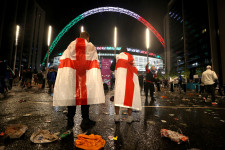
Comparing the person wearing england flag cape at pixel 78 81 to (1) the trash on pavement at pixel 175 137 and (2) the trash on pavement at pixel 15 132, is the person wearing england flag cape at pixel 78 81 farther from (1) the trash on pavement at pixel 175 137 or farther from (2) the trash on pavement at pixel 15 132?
(1) the trash on pavement at pixel 175 137

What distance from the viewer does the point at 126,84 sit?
2900 millimetres

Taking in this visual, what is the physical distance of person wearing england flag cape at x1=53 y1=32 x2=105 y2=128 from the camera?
2452 mm

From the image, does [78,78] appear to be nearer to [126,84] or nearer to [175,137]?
[126,84]

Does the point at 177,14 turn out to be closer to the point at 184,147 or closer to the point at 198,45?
the point at 198,45

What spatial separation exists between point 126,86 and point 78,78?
1173mm

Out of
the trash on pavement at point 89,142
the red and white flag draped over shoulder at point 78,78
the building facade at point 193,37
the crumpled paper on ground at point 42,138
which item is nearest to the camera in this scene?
the trash on pavement at point 89,142

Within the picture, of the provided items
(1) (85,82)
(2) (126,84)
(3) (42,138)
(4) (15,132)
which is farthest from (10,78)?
(2) (126,84)

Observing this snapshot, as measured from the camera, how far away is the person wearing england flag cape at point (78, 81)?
245 cm

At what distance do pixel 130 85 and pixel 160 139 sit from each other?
1.33 metres

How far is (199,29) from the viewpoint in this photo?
67.4m

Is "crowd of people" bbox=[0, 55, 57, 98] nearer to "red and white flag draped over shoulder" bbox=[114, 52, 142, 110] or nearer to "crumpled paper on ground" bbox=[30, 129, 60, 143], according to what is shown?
"crumpled paper on ground" bbox=[30, 129, 60, 143]

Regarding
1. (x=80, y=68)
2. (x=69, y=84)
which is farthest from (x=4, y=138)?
(x=80, y=68)

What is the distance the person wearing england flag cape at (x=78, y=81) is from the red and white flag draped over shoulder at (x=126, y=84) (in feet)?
1.49

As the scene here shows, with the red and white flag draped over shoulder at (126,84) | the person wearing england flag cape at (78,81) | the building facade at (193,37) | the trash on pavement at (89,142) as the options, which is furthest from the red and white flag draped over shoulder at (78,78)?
the building facade at (193,37)
